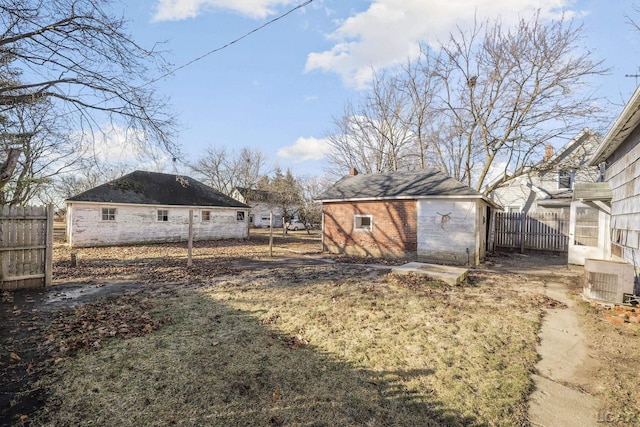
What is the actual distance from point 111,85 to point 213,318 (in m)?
5.51

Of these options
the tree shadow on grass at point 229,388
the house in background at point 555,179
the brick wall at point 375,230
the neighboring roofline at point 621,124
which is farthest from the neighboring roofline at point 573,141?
the tree shadow on grass at point 229,388

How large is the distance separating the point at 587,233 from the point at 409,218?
6.26 metres

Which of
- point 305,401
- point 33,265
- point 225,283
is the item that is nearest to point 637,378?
point 305,401

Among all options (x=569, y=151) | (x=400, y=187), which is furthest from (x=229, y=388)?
(x=569, y=151)

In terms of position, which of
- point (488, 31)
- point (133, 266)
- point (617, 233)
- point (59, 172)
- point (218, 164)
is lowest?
point (133, 266)

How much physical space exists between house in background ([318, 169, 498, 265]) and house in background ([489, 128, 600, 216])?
563cm

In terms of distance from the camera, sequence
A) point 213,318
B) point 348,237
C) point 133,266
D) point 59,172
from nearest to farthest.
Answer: point 213,318 < point 133,266 < point 348,237 < point 59,172

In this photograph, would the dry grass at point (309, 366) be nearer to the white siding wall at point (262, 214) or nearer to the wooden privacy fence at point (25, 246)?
the wooden privacy fence at point (25, 246)

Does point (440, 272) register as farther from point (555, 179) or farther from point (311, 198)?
point (311, 198)

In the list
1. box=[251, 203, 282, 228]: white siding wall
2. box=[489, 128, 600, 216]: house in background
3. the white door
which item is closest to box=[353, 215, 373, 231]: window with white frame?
the white door

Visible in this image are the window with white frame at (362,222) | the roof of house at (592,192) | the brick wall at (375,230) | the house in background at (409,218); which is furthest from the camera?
the window with white frame at (362,222)

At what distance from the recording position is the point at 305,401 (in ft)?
9.77

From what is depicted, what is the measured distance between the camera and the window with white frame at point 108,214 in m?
17.0

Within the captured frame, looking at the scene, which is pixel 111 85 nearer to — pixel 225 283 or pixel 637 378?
pixel 225 283
